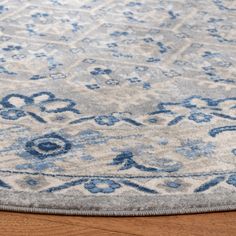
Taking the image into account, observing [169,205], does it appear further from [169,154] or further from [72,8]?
[72,8]

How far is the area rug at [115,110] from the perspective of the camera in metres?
1.44

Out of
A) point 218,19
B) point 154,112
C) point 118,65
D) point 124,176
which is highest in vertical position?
point 218,19

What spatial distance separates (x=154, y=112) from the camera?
1881mm

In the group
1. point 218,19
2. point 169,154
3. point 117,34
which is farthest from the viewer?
point 218,19

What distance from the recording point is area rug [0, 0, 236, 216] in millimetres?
1442

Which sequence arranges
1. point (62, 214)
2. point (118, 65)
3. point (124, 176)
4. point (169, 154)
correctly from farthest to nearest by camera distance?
1. point (118, 65)
2. point (169, 154)
3. point (124, 176)
4. point (62, 214)

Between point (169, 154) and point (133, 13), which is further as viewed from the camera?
point (133, 13)

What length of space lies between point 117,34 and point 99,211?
136 cm

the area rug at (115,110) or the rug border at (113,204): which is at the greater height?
the area rug at (115,110)

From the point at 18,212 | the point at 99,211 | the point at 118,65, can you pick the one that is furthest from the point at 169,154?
the point at 118,65

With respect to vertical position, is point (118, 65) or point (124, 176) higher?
point (118, 65)

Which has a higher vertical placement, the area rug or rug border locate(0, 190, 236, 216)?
the area rug

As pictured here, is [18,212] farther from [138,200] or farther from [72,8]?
[72,8]

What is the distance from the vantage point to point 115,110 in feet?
6.18
